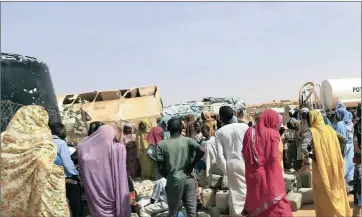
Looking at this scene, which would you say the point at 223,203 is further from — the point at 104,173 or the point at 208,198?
the point at 104,173

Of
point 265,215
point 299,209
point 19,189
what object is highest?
point 19,189

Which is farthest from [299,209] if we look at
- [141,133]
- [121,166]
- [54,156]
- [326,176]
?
[141,133]

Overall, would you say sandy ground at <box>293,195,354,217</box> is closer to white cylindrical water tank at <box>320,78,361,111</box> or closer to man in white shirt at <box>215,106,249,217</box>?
man in white shirt at <box>215,106,249,217</box>

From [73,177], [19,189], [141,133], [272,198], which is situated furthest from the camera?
[141,133]

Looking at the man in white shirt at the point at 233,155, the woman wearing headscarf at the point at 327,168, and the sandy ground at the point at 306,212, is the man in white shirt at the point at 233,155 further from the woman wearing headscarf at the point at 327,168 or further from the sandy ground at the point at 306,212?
the sandy ground at the point at 306,212

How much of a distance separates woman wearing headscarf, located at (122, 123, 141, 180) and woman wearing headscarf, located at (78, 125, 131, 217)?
223 inches

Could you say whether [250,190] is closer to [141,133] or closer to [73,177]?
[73,177]

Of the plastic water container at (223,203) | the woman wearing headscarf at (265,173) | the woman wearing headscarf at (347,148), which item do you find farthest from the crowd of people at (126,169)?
the woman wearing headscarf at (347,148)

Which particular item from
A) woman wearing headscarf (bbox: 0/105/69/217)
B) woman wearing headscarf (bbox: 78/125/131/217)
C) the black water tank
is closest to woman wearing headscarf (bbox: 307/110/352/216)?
woman wearing headscarf (bbox: 78/125/131/217)

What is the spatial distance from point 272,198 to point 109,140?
73.4 inches

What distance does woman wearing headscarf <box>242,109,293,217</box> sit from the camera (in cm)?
447

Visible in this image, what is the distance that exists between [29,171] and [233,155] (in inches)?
99.0

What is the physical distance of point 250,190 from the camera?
4598mm

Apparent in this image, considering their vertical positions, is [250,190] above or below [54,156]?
below
